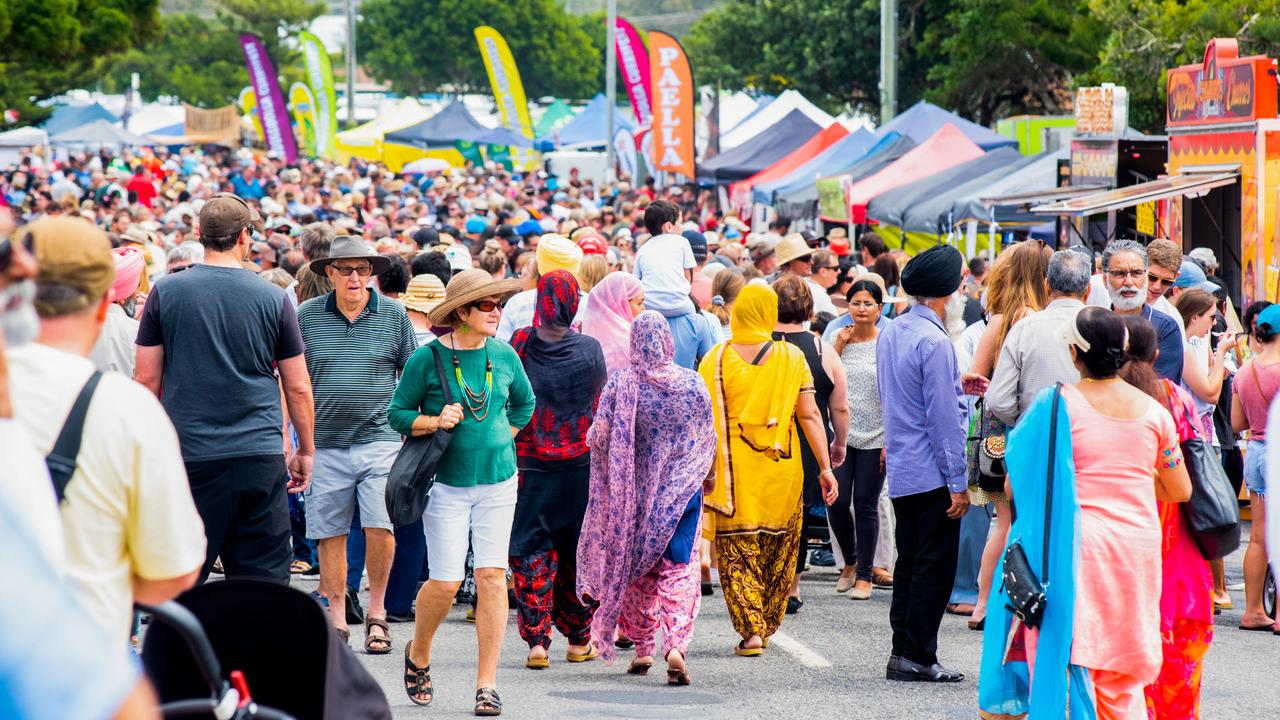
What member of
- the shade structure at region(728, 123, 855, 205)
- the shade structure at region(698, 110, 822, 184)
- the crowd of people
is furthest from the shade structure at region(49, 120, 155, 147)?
the crowd of people

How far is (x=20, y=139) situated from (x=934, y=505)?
159 feet

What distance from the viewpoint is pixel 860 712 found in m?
6.66

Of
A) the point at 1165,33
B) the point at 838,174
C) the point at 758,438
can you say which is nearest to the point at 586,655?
the point at 758,438

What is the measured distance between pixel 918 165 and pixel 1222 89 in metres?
7.22

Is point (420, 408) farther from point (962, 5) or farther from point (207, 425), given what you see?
point (962, 5)

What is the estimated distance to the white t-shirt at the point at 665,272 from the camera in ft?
34.1

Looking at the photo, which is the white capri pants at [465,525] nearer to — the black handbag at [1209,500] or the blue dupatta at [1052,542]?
the blue dupatta at [1052,542]

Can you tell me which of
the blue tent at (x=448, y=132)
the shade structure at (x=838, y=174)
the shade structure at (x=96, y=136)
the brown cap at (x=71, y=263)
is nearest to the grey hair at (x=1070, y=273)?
the brown cap at (x=71, y=263)

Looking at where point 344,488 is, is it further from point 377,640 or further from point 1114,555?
point 1114,555

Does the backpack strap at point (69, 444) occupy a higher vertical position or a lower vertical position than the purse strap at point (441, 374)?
higher

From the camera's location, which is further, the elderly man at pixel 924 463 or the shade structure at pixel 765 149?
the shade structure at pixel 765 149

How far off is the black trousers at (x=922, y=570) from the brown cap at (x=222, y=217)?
3016 mm

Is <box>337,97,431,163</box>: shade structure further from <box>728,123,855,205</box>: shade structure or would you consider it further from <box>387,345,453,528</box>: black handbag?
<box>387,345,453,528</box>: black handbag

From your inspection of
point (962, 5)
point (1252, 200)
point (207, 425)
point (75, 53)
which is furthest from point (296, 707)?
point (962, 5)
